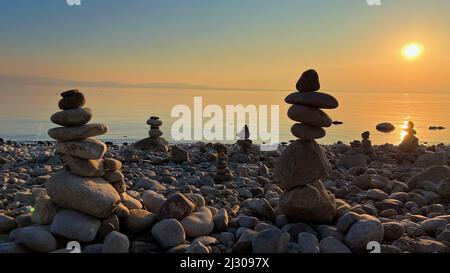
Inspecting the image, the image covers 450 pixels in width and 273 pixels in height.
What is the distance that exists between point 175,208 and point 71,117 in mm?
2219

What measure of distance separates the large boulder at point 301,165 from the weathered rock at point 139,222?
7.38 ft

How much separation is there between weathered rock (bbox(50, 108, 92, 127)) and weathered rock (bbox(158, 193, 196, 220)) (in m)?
1.93

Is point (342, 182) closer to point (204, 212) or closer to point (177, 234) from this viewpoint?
point (204, 212)

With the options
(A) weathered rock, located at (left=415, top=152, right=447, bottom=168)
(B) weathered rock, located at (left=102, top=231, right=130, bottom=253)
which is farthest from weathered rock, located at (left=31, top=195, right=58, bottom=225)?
(A) weathered rock, located at (left=415, top=152, right=447, bottom=168)

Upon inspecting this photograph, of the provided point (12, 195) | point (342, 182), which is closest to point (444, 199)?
point (342, 182)

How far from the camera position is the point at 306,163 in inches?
302

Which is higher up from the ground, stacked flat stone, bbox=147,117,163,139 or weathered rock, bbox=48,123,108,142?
stacked flat stone, bbox=147,117,163,139

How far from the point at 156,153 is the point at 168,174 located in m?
5.23

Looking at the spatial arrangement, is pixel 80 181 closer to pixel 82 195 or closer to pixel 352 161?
pixel 82 195

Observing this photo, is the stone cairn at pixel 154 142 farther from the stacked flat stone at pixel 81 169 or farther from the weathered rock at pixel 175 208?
the weathered rock at pixel 175 208

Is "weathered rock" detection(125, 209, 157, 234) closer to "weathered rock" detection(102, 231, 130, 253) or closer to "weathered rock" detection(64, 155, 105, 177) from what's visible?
"weathered rock" detection(102, 231, 130, 253)

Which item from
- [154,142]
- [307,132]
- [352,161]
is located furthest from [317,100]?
[154,142]

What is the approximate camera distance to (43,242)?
6430 mm

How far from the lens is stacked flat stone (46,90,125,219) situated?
273 inches
